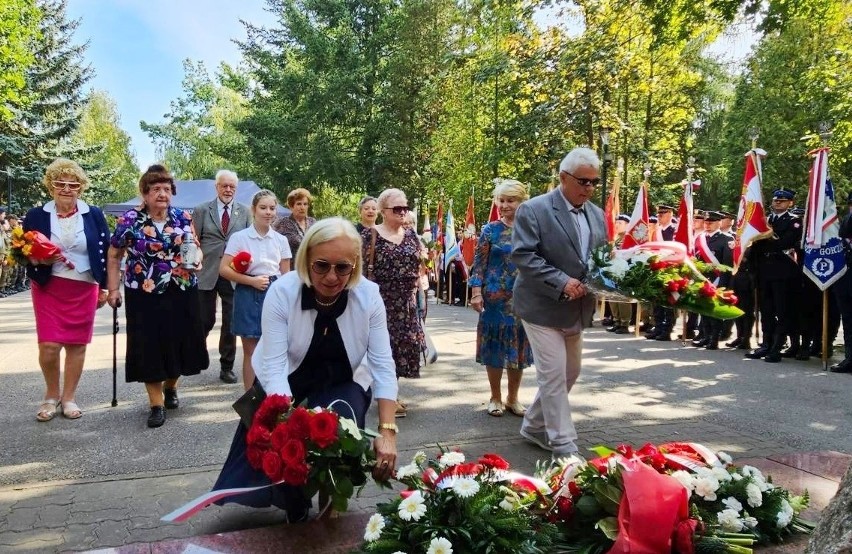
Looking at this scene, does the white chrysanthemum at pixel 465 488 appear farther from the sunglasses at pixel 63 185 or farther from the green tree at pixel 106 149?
the green tree at pixel 106 149


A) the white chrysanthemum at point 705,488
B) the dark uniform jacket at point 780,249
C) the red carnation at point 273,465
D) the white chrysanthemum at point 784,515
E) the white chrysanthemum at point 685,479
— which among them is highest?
the dark uniform jacket at point 780,249

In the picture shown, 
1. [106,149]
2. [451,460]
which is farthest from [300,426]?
[106,149]

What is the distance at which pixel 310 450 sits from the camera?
2.82 metres

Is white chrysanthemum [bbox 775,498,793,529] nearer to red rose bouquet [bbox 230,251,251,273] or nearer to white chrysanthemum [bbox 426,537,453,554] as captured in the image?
white chrysanthemum [bbox 426,537,453,554]

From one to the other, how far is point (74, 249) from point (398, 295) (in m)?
2.77

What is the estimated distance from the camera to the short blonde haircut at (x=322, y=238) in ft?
10.8

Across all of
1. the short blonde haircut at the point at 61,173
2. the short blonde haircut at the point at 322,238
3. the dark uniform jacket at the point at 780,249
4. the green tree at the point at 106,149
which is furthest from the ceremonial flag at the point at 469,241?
the green tree at the point at 106,149

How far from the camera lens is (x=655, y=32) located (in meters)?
11.7

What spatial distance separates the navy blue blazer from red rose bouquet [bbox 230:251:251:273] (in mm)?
1102

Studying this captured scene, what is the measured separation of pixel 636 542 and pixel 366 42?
32967 millimetres

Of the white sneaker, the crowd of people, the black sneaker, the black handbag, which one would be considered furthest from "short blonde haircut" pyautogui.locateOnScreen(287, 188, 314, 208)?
the black handbag

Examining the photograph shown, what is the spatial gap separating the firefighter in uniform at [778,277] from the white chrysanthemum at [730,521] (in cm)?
738

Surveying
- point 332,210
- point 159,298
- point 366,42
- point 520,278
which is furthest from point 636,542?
point 332,210

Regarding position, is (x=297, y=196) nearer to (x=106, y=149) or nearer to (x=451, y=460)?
(x=451, y=460)
